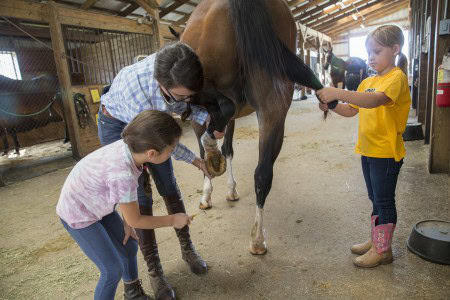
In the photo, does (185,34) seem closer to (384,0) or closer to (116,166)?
(116,166)

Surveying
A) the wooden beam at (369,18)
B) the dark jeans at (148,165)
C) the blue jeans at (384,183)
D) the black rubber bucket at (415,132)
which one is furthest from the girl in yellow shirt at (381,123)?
the wooden beam at (369,18)

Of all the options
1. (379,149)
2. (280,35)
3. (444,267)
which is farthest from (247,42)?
(444,267)

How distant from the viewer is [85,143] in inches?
185

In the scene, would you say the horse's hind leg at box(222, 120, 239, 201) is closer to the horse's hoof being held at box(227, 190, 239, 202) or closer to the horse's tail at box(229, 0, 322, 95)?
the horse's hoof being held at box(227, 190, 239, 202)

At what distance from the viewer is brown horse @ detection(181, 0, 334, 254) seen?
155 cm

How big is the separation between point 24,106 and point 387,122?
6081mm

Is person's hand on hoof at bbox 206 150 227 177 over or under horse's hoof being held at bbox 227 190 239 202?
over

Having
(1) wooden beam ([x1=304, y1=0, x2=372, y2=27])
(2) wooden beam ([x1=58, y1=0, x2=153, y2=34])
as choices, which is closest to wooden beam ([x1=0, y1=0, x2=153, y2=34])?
(2) wooden beam ([x1=58, y1=0, x2=153, y2=34])

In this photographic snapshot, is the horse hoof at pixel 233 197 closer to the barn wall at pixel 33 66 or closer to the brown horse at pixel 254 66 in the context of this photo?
the brown horse at pixel 254 66

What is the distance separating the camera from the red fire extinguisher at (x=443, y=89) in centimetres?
233

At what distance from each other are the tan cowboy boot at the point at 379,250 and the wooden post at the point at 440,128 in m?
1.57

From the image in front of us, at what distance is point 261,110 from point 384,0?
17.3 metres

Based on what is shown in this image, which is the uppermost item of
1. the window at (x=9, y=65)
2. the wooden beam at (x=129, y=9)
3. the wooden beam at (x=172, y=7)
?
the wooden beam at (x=172, y=7)

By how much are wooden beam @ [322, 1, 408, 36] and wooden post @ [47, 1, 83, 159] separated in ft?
53.1
